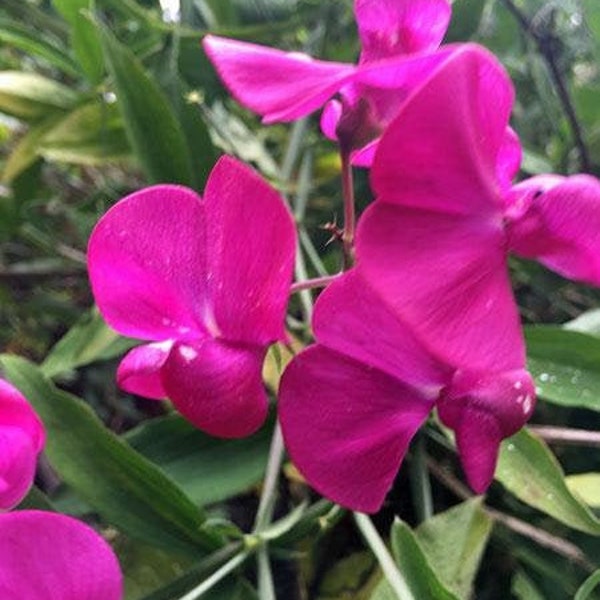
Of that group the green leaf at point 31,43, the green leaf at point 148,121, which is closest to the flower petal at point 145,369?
the green leaf at point 148,121

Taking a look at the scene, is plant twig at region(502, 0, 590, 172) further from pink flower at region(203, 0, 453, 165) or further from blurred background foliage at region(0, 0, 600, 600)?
pink flower at region(203, 0, 453, 165)

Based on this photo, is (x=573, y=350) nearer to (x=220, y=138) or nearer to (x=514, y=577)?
(x=514, y=577)

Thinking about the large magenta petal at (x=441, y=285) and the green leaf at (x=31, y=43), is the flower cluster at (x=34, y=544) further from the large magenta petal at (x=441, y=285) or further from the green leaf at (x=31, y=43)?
the green leaf at (x=31, y=43)

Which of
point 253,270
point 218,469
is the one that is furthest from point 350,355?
point 218,469

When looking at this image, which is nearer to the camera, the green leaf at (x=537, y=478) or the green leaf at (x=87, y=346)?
the green leaf at (x=537, y=478)

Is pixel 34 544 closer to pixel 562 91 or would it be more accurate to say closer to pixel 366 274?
pixel 366 274

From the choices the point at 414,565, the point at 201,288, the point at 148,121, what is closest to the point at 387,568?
the point at 414,565
